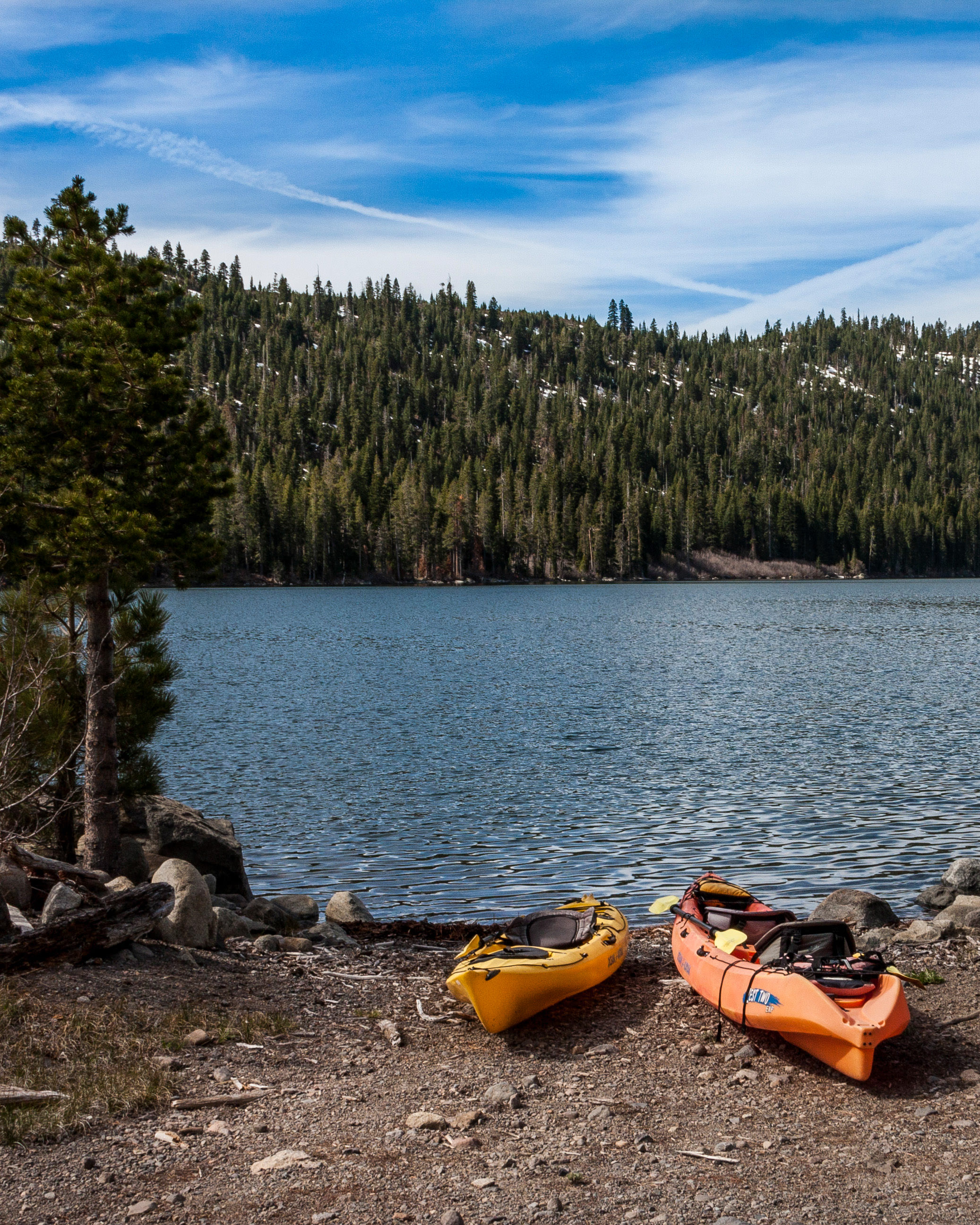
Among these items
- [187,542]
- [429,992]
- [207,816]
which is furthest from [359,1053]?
[207,816]

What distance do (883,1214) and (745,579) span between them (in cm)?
16997

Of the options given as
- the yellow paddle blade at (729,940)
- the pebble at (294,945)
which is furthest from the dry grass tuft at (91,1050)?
the yellow paddle blade at (729,940)

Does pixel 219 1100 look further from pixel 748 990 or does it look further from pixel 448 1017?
pixel 748 990

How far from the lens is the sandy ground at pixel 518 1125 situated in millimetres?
6176

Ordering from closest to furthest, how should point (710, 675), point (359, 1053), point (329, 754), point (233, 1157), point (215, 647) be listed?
point (233, 1157) < point (359, 1053) < point (329, 754) < point (710, 675) < point (215, 647)

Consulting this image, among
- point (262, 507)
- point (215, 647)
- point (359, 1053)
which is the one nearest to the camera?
point (359, 1053)

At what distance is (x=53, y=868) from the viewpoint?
35.9ft

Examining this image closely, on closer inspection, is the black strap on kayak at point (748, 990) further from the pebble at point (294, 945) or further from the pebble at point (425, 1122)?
the pebble at point (294, 945)

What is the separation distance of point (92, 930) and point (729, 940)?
6392mm

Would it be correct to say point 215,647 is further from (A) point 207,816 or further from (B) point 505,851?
(B) point 505,851

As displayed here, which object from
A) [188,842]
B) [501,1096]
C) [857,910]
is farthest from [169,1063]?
[857,910]

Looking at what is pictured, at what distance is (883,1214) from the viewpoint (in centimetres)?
606

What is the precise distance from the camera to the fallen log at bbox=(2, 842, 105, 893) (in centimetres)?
1095

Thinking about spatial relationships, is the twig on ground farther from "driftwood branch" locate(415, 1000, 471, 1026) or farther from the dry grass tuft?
the dry grass tuft
